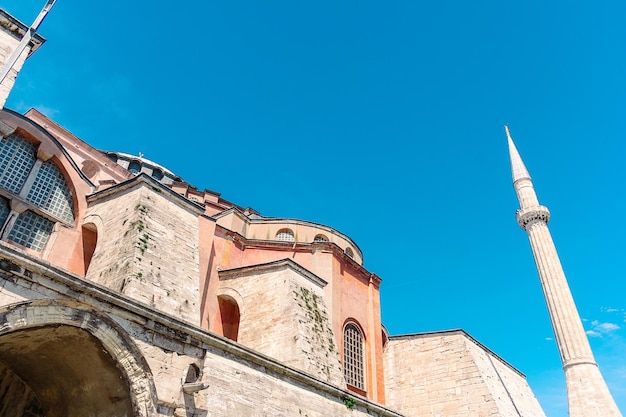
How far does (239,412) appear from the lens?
7773mm

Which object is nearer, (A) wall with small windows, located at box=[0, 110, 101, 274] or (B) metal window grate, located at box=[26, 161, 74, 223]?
(A) wall with small windows, located at box=[0, 110, 101, 274]

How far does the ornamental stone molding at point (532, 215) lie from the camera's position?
75.7ft

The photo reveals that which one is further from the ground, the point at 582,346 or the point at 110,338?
the point at 582,346

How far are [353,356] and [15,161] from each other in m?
11.3

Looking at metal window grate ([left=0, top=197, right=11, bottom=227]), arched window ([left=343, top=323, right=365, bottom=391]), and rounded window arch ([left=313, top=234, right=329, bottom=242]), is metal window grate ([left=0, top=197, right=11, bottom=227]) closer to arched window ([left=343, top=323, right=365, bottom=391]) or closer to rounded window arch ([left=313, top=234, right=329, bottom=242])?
arched window ([left=343, top=323, right=365, bottom=391])

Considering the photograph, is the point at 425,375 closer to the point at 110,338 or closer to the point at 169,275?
the point at 169,275

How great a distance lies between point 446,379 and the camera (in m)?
17.5

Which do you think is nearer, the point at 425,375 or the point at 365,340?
the point at 365,340

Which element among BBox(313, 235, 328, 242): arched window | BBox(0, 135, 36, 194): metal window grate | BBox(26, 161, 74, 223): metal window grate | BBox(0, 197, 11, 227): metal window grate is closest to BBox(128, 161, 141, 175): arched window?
BBox(313, 235, 328, 242): arched window

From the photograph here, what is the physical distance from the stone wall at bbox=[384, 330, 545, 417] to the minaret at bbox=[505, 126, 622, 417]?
232 centimetres

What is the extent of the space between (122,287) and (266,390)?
10.4 ft

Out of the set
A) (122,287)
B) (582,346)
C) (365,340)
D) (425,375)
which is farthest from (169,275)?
(582,346)

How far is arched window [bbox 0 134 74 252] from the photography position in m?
10.8

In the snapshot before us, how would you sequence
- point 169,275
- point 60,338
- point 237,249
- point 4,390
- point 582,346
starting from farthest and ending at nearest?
point 582,346, point 237,249, point 169,275, point 4,390, point 60,338
